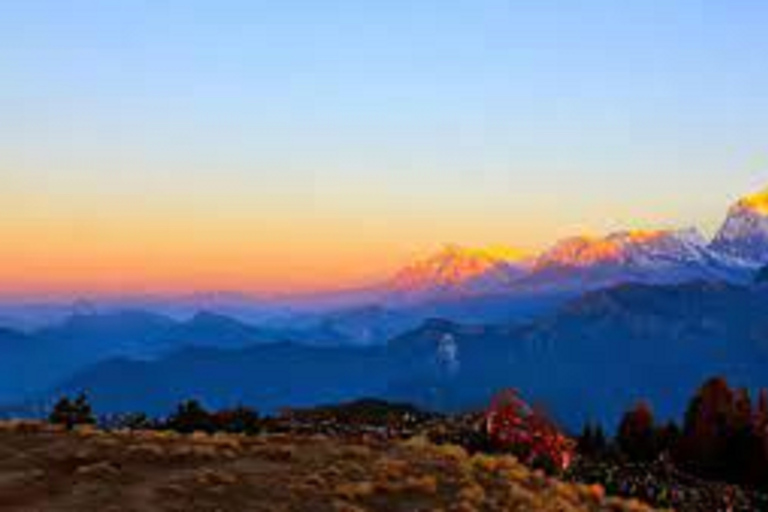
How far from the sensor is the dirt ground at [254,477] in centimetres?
3488

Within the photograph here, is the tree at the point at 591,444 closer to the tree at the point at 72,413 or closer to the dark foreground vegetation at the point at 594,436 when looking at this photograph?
the dark foreground vegetation at the point at 594,436

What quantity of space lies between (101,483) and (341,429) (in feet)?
106

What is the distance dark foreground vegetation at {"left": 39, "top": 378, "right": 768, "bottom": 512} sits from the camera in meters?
57.6

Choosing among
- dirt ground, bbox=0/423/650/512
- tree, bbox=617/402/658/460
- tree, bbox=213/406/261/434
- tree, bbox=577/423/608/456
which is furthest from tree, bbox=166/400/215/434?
tree, bbox=617/402/658/460

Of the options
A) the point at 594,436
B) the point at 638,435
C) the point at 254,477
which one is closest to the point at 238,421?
the point at 254,477

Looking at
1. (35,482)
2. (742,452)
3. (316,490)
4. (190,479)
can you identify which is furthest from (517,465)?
(742,452)

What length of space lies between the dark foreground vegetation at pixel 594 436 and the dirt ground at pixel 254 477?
16.7 ft

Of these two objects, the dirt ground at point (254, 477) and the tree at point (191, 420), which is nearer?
the dirt ground at point (254, 477)

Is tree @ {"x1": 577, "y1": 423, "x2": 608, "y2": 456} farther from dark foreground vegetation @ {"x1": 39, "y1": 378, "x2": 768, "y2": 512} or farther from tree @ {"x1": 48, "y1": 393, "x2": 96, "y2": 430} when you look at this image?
tree @ {"x1": 48, "y1": 393, "x2": 96, "y2": 430}

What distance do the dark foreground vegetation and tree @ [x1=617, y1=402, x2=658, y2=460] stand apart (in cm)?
11

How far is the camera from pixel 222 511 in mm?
33281

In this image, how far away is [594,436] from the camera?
96.2 metres

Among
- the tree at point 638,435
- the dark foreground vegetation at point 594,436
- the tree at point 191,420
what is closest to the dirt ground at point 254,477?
the dark foreground vegetation at point 594,436

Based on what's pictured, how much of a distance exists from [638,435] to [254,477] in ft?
233
